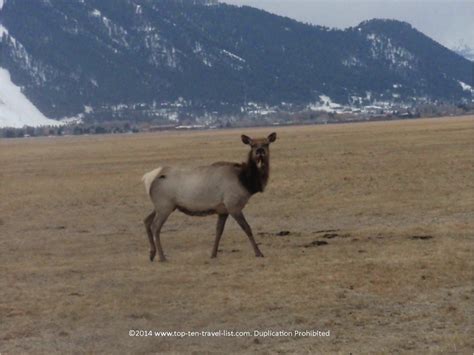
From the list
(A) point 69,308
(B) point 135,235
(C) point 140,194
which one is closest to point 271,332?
(A) point 69,308

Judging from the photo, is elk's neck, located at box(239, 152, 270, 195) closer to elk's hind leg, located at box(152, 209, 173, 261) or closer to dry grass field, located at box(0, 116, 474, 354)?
dry grass field, located at box(0, 116, 474, 354)

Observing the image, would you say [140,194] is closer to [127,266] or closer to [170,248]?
[170,248]

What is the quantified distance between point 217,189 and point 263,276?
3.18 meters

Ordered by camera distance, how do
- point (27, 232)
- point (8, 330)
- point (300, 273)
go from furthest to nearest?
1. point (27, 232)
2. point (300, 273)
3. point (8, 330)

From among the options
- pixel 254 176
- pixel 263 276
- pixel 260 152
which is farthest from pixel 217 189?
pixel 263 276

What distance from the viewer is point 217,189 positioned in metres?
19.3

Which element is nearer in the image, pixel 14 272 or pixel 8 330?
pixel 8 330

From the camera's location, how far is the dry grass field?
12672 mm

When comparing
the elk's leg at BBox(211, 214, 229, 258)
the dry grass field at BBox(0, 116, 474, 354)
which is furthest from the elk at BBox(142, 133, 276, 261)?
the dry grass field at BBox(0, 116, 474, 354)

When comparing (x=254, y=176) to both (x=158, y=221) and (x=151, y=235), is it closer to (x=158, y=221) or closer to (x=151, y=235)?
(x=158, y=221)

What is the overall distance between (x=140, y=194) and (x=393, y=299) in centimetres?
2274

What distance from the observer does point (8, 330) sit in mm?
13570

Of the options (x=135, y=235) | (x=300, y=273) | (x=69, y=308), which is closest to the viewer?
(x=69, y=308)

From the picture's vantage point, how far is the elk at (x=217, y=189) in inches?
758
